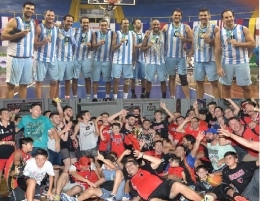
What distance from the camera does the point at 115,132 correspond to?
16.5 ft

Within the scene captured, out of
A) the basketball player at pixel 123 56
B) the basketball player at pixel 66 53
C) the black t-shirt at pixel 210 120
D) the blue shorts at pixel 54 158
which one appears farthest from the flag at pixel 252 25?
the blue shorts at pixel 54 158

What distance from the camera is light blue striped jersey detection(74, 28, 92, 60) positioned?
4.56 meters

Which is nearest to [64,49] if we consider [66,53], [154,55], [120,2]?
[66,53]

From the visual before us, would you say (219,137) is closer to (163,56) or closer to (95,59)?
(163,56)

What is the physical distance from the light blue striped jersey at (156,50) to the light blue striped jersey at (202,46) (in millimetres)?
395

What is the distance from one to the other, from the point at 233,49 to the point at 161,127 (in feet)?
4.69

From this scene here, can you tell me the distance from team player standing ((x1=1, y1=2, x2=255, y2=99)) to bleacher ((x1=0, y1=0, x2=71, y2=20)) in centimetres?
6

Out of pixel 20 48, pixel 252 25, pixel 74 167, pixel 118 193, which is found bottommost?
pixel 118 193

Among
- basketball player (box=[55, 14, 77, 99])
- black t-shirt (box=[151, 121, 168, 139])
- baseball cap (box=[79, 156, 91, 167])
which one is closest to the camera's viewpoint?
basketball player (box=[55, 14, 77, 99])

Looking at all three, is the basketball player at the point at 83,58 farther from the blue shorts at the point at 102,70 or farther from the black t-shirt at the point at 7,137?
the black t-shirt at the point at 7,137

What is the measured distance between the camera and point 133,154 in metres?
4.80

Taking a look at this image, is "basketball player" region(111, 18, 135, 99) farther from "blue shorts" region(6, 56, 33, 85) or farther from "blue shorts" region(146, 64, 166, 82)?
"blue shorts" region(6, 56, 33, 85)

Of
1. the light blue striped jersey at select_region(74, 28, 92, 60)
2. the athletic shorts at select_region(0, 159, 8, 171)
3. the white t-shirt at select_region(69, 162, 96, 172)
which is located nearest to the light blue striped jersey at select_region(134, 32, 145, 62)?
the light blue striped jersey at select_region(74, 28, 92, 60)

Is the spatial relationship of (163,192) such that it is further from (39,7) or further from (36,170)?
(39,7)
